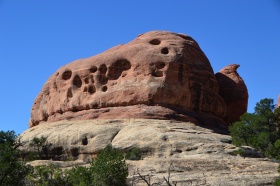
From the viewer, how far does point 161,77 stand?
5062 cm

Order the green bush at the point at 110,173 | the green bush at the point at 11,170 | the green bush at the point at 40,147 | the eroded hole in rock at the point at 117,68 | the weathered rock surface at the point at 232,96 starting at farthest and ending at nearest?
the weathered rock surface at the point at 232,96
the eroded hole in rock at the point at 117,68
the green bush at the point at 40,147
the green bush at the point at 11,170
the green bush at the point at 110,173

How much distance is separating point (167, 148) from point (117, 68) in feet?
53.5

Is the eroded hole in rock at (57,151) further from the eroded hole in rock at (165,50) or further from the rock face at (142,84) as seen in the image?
the eroded hole in rock at (165,50)

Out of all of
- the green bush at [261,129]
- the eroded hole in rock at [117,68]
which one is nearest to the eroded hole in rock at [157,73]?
the eroded hole in rock at [117,68]

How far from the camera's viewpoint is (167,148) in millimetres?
39531

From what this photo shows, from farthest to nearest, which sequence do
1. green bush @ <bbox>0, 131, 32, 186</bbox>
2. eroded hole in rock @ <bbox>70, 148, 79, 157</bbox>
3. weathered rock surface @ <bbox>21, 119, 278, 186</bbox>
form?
eroded hole in rock @ <bbox>70, 148, 79, 157</bbox> < green bush @ <bbox>0, 131, 32, 186</bbox> < weathered rock surface @ <bbox>21, 119, 278, 186</bbox>

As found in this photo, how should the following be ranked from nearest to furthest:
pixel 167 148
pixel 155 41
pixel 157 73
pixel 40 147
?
pixel 167 148
pixel 40 147
pixel 157 73
pixel 155 41

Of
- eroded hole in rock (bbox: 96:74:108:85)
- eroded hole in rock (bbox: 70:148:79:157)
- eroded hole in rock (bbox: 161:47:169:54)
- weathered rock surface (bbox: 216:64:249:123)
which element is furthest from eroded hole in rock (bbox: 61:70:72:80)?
weathered rock surface (bbox: 216:64:249:123)

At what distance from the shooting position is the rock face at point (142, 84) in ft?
164

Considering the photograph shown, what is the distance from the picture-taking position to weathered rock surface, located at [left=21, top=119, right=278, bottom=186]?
31922 millimetres

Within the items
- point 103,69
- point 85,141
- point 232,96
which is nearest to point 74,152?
point 85,141

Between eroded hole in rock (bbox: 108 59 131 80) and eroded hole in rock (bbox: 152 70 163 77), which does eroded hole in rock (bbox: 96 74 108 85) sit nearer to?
eroded hole in rock (bbox: 108 59 131 80)

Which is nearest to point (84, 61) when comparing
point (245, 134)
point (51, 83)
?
point (51, 83)

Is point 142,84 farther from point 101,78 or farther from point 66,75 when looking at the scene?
point 66,75
